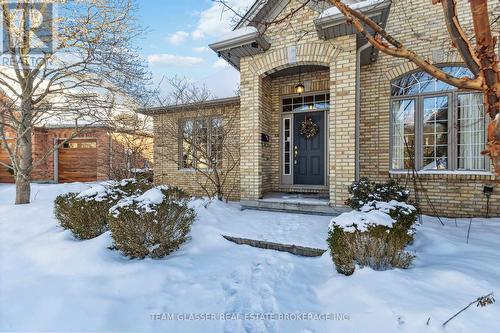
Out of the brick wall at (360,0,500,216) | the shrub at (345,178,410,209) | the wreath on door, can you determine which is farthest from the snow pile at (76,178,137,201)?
the brick wall at (360,0,500,216)

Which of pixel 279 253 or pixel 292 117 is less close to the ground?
pixel 292 117

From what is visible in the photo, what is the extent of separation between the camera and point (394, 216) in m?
3.46

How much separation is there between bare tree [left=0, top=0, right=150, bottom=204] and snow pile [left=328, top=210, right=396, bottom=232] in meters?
7.15

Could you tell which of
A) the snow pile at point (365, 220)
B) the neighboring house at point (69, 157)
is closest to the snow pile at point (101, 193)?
the snow pile at point (365, 220)

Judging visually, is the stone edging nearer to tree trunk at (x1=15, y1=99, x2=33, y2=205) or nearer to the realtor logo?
tree trunk at (x1=15, y1=99, x2=33, y2=205)

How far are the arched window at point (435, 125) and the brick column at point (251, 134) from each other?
346cm

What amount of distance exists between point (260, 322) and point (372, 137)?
564 cm

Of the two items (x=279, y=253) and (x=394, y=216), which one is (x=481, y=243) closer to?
(x=394, y=216)

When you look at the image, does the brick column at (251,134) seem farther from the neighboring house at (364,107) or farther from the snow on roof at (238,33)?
the snow on roof at (238,33)

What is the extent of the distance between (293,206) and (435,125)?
405 cm

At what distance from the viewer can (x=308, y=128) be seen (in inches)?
293

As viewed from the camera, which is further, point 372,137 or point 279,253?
point 372,137

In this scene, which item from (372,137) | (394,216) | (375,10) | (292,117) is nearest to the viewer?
(394,216)

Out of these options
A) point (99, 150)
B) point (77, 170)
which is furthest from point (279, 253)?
point (77, 170)
